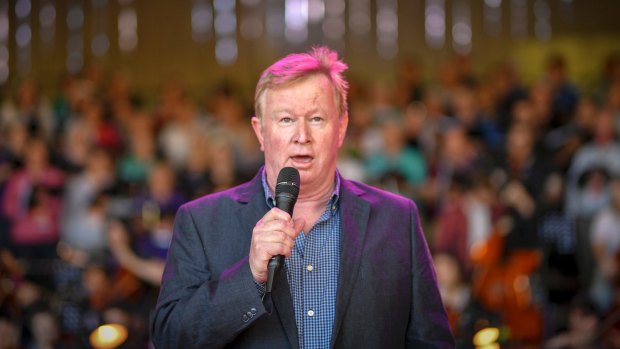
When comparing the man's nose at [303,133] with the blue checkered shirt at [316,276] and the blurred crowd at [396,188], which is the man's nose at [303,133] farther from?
the blurred crowd at [396,188]

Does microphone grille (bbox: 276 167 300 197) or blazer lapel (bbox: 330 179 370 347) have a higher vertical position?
microphone grille (bbox: 276 167 300 197)

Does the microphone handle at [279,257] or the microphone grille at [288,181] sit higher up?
the microphone grille at [288,181]

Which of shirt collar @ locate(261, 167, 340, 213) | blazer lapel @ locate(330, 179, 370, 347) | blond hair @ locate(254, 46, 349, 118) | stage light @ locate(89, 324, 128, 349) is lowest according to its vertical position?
stage light @ locate(89, 324, 128, 349)

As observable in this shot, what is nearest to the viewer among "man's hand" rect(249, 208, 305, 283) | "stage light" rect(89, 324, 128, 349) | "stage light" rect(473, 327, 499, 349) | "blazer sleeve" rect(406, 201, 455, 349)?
"man's hand" rect(249, 208, 305, 283)

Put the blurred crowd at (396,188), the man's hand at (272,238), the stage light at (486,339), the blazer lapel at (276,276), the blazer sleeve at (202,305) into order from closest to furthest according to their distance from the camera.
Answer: the man's hand at (272,238)
the blazer sleeve at (202,305)
the blazer lapel at (276,276)
the stage light at (486,339)
the blurred crowd at (396,188)

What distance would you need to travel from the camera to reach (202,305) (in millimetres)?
2383

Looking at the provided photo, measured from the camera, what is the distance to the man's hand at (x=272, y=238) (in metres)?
2.26

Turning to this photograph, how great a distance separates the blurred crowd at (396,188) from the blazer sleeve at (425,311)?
2.50 m

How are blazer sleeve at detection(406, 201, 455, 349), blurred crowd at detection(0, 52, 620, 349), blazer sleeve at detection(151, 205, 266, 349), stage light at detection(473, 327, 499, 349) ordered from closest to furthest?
blazer sleeve at detection(151, 205, 266, 349) → blazer sleeve at detection(406, 201, 455, 349) → stage light at detection(473, 327, 499, 349) → blurred crowd at detection(0, 52, 620, 349)

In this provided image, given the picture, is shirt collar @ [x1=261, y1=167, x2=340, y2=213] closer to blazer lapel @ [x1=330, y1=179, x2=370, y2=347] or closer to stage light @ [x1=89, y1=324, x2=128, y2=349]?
blazer lapel @ [x1=330, y1=179, x2=370, y2=347]

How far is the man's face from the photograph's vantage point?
251 centimetres

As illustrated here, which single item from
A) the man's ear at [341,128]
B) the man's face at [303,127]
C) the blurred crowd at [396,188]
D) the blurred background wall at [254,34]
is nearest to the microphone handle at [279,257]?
the man's face at [303,127]

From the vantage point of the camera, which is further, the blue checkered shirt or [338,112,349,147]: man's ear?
[338,112,349,147]: man's ear

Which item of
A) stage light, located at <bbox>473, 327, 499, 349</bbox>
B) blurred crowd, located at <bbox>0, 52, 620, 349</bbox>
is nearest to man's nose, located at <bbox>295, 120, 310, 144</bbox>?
stage light, located at <bbox>473, 327, 499, 349</bbox>
